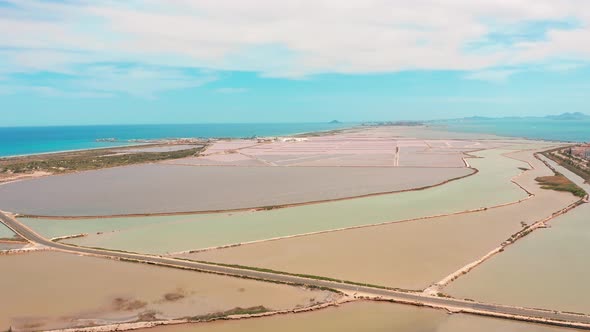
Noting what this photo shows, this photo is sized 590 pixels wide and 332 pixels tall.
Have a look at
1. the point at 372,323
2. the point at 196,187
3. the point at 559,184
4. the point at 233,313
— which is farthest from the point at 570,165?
the point at 233,313

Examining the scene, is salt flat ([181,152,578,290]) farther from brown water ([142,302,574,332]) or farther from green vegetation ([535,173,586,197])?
green vegetation ([535,173,586,197])

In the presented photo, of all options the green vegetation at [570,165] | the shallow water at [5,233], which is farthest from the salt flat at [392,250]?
the green vegetation at [570,165]

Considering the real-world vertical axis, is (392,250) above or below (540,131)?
below

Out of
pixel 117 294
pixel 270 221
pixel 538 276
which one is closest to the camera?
pixel 117 294

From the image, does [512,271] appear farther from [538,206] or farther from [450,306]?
[538,206]

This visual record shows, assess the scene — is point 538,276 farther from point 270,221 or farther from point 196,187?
point 196,187

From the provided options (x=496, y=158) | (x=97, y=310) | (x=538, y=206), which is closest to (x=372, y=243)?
(x=97, y=310)

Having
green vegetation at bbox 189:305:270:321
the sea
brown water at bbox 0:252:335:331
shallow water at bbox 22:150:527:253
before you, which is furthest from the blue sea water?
green vegetation at bbox 189:305:270:321
